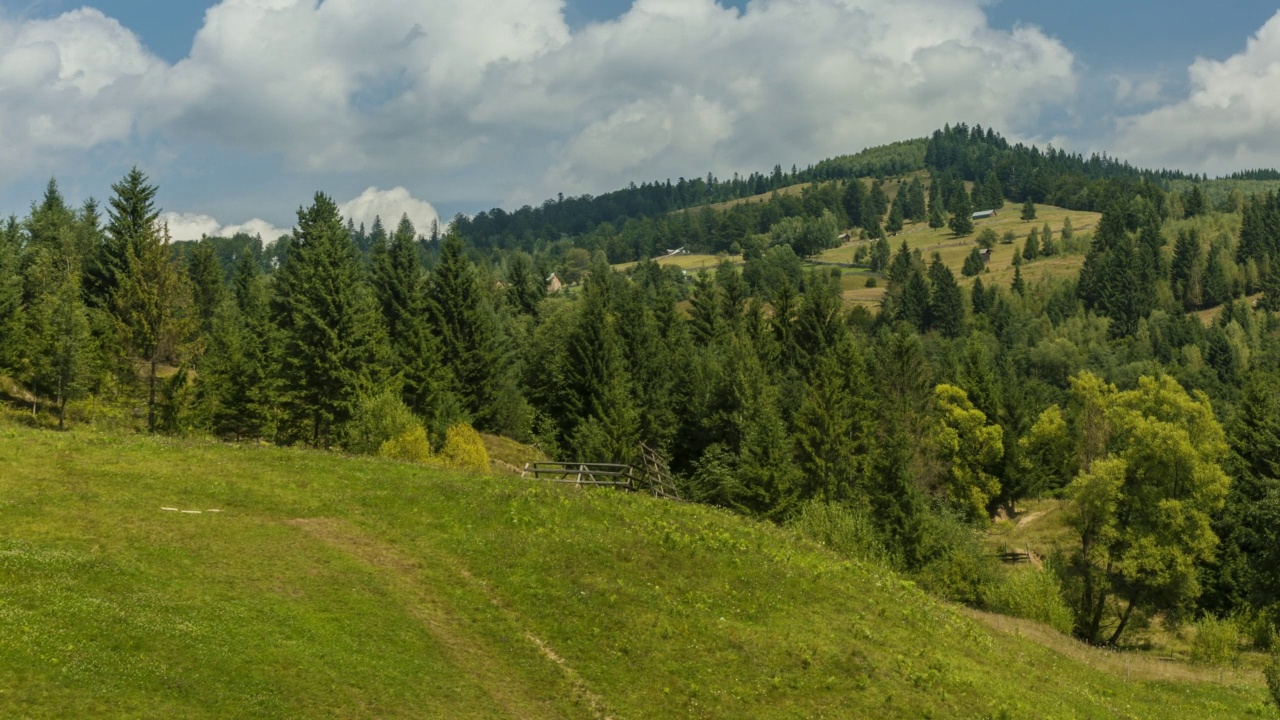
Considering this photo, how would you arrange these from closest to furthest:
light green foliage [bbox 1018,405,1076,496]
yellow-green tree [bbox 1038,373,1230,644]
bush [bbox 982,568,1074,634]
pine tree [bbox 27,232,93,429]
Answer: bush [bbox 982,568,1074,634] < yellow-green tree [bbox 1038,373,1230,644] < pine tree [bbox 27,232,93,429] < light green foliage [bbox 1018,405,1076,496]

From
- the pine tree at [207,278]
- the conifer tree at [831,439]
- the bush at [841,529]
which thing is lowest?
the bush at [841,529]

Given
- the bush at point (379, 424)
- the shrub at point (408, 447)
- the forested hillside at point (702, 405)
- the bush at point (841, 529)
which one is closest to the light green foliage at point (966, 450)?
the forested hillside at point (702, 405)

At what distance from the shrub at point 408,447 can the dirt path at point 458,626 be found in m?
19.9

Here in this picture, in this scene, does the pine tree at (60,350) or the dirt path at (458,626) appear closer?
the dirt path at (458,626)

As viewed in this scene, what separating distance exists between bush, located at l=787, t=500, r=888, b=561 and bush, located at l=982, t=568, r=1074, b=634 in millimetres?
7981

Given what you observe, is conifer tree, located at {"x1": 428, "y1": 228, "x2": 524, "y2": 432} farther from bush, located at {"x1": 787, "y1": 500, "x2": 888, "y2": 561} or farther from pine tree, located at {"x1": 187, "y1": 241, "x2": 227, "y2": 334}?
pine tree, located at {"x1": 187, "y1": 241, "x2": 227, "y2": 334}

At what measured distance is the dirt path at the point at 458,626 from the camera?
83.3 feet

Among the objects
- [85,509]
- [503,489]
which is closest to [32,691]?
[85,509]

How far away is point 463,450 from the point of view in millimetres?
59469

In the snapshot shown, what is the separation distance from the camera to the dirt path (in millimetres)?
25375

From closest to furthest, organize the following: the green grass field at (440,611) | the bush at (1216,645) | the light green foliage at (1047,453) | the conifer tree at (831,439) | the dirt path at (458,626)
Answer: the green grass field at (440,611), the dirt path at (458,626), the bush at (1216,645), the conifer tree at (831,439), the light green foliage at (1047,453)

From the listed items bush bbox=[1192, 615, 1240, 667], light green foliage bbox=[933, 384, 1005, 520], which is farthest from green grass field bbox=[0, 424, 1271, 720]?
light green foliage bbox=[933, 384, 1005, 520]

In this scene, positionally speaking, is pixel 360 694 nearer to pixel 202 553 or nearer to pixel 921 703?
pixel 202 553

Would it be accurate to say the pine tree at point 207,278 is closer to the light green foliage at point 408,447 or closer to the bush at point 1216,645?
the light green foliage at point 408,447
